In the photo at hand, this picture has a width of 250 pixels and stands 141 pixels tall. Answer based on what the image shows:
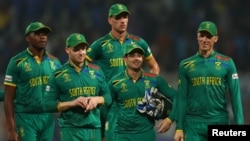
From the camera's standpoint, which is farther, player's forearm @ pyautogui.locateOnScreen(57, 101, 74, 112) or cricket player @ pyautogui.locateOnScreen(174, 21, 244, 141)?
cricket player @ pyautogui.locateOnScreen(174, 21, 244, 141)

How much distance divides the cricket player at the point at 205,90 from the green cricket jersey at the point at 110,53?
1.34 metres

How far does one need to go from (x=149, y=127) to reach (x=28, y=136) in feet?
4.91

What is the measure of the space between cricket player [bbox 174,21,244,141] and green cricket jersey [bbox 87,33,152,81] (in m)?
1.34

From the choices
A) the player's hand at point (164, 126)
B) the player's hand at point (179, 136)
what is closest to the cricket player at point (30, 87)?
the player's hand at point (164, 126)

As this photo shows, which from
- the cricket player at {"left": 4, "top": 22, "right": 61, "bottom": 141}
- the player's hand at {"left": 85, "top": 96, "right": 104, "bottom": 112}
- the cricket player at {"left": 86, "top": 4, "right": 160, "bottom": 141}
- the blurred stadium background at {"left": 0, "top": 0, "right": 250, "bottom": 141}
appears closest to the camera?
the player's hand at {"left": 85, "top": 96, "right": 104, "bottom": 112}

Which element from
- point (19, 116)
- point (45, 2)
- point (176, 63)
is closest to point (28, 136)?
point (19, 116)

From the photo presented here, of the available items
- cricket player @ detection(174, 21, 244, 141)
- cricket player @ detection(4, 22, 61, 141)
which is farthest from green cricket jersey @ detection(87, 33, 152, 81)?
cricket player @ detection(174, 21, 244, 141)

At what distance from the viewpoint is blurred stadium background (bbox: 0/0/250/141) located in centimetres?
1564

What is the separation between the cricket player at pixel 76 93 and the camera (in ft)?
27.9

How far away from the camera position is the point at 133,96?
29.0 feet

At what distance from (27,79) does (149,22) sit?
716 centimetres

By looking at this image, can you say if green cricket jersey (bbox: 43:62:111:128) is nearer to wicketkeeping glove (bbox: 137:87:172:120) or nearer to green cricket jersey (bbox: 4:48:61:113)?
wicketkeeping glove (bbox: 137:87:172:120)

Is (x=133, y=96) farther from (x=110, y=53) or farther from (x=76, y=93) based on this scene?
(x=110, y=53)

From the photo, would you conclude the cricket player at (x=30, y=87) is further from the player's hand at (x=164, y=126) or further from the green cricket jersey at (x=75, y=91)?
the player's hand at (x=164, y=126)
